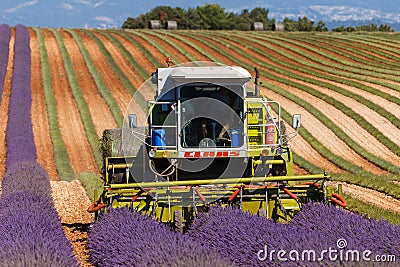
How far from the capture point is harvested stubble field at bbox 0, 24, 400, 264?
22.5 metres

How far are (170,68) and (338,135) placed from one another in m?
15.7

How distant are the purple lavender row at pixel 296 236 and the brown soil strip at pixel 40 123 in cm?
1208

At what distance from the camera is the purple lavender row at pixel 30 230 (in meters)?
7.66

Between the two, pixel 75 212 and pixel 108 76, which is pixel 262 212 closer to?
pixel 75 212

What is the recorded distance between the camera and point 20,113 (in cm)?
3012

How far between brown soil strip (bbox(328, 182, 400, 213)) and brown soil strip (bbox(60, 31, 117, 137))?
41.9ft

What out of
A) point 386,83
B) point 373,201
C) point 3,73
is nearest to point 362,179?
point 373,201

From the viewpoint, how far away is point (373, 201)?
15.9 meters

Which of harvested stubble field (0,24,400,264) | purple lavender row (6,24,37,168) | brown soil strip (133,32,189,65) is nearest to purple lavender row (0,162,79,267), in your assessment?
harvested stubble field (0,24,400,264)

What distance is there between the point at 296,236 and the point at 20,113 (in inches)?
935

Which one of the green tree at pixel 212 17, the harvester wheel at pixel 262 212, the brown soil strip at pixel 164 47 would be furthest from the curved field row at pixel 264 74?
the green tree at pixel 212 17

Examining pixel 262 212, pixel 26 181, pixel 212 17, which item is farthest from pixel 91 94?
pixel 212 17

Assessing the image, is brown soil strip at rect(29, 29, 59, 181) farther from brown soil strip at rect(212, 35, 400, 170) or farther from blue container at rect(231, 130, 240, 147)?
brown soil strip at rect(212, 35, 400, 170)

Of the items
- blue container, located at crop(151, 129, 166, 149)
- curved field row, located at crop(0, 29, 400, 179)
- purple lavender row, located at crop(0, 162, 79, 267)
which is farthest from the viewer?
curved field row, located at crop(0, 29, 400, 179)
